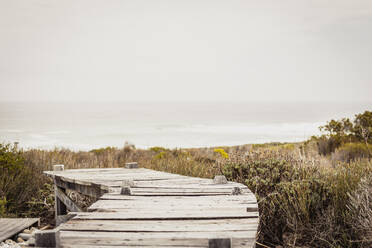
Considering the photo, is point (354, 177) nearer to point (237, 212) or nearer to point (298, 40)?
point (237, 212)

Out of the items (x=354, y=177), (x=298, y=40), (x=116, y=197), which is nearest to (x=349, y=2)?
(x=298, y=40)

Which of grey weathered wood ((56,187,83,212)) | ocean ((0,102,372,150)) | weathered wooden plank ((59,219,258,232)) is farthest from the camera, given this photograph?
ocean ((0,102,372,150))

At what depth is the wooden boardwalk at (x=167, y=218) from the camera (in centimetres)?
242

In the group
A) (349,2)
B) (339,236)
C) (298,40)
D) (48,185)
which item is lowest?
(339,236)

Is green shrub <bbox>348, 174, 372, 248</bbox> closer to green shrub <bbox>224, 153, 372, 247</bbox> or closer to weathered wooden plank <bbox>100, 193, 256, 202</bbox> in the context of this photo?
green shrub <bbox>224, 153, 372, 247</bbox>

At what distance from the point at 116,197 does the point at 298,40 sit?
65701 millimetres

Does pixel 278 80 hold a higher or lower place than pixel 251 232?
higher

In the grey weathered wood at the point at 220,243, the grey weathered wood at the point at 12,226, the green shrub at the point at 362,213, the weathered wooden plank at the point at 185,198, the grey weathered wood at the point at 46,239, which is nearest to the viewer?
the grey weathered wood at the point at 220,243

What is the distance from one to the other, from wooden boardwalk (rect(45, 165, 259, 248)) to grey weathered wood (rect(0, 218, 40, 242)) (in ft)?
5.56

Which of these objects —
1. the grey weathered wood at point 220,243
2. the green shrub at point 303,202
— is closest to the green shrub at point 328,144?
the green shrub at point 303,202

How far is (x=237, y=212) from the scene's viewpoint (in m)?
3.09

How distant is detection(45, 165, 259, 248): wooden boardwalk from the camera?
95.3 inches

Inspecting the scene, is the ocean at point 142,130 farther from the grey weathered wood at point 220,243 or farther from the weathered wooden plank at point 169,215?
the grey weathered wood at point 220,243

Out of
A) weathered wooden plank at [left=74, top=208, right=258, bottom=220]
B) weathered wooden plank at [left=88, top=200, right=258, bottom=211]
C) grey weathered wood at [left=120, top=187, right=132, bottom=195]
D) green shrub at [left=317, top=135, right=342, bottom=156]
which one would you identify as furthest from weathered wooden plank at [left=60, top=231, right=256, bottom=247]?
green shrub at [left=317, top=135, right=342, bottom=156]
